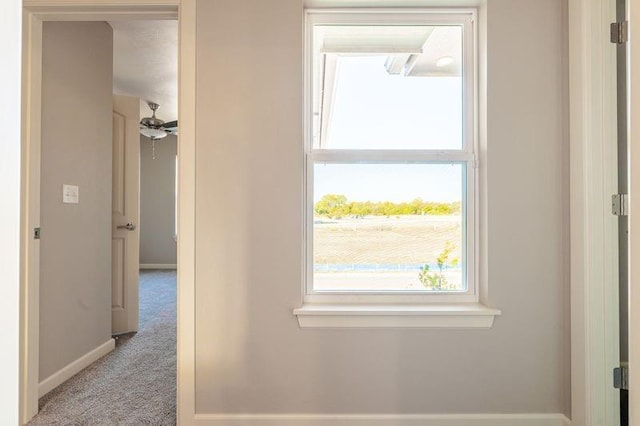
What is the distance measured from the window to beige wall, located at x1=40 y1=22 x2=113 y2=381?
60.9 inches

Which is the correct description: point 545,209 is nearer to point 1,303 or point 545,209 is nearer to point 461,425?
point 461,425

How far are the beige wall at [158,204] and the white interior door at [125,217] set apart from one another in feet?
13.4

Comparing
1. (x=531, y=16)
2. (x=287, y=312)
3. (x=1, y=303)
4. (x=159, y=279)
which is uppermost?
(x=531, y=16)

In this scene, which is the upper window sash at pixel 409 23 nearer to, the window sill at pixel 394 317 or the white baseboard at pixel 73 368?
the window sill at pixel 394 317

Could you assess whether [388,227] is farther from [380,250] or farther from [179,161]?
[179,161]

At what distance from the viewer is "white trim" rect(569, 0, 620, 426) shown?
5.05 feet

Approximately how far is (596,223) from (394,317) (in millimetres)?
944

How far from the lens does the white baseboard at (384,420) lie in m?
1.68

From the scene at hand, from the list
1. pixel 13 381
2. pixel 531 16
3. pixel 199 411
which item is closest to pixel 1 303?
pixel 13 381

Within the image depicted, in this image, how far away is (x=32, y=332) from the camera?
6.13ft

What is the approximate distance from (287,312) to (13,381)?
49.0 inches

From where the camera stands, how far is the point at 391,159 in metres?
1.80

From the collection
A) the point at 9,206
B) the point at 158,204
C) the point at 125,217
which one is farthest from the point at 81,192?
the point at 158,204

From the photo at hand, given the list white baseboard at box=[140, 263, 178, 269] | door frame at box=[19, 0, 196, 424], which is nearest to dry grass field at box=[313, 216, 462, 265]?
door frame at box=[19, 0, 196, 424]
